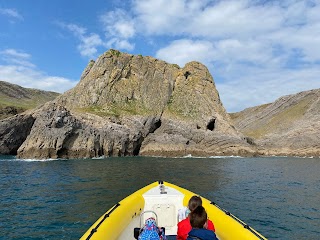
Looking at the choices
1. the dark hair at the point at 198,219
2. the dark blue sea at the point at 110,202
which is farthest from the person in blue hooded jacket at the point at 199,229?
the dark blue sea at the point at 110,202

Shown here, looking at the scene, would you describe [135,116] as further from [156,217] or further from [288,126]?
[156,217]

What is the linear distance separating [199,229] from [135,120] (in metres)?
74.0

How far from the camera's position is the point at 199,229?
5453mm

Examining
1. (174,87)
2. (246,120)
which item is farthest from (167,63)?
(246,120)

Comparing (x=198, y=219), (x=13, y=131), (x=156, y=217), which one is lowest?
(x=156, y=217)

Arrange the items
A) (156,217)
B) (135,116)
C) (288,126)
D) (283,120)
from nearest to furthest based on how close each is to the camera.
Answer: (156,217)
(135,116)
(288,126)
(283,120)

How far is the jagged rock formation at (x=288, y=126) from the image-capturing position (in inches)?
3253

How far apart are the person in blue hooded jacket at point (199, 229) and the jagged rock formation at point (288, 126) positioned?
79.5 m

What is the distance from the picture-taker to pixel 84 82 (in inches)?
3684

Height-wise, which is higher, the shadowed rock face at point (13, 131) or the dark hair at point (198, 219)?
the shadowed rock face at point (13, 131)

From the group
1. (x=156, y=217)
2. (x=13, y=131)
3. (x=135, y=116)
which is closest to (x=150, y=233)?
(x=156, y=217)

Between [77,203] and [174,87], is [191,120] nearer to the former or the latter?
[174,87]

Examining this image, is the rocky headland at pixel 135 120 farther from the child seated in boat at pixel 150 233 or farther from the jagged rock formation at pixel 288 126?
the child seated in boat at pixel 150 233

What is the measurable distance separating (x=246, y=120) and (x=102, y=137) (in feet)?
321
